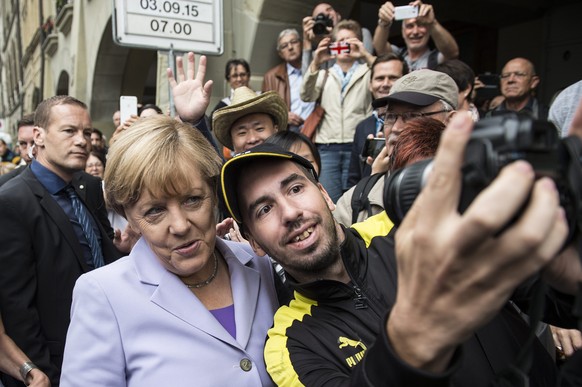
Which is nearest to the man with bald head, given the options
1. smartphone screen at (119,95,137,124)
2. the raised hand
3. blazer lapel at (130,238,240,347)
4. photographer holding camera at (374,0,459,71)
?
photographer holding camera at (374,0,459,71)

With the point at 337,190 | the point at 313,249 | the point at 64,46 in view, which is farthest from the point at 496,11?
the point at 64,46

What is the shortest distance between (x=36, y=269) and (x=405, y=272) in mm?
2117

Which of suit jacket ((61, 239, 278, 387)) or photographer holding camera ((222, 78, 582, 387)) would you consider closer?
photographer holding camera ((222, 78, 582, 387))

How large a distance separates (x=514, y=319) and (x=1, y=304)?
6.91 feet

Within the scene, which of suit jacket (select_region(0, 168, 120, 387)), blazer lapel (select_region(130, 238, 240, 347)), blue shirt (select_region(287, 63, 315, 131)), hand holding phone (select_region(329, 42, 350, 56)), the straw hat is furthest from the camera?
blue shirt (select_region(287, 63, 315, 131))

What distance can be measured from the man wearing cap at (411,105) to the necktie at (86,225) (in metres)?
1.32

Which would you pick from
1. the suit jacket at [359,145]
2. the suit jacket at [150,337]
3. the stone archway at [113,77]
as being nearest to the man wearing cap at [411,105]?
the suit jacket at [359,145]

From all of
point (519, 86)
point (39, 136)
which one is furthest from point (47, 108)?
point (519, 86)

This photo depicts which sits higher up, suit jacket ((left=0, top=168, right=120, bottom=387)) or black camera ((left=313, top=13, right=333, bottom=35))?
black camera ((left=313, top=13, right=333, bottom=35))

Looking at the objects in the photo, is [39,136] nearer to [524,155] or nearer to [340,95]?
[340,95]

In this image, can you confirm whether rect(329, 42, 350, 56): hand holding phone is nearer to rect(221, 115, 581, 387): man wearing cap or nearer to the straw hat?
the straw hat

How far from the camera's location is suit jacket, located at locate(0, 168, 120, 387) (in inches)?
85.0

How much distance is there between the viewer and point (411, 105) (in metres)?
2.40

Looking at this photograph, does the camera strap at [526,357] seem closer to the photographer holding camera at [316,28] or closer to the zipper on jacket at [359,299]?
the zipper on jacket at [359,299]
